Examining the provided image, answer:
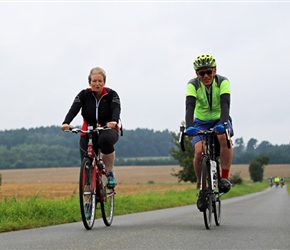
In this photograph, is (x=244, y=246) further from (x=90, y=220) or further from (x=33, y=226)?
(x=33, y=226)

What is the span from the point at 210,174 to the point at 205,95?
109 centimetres

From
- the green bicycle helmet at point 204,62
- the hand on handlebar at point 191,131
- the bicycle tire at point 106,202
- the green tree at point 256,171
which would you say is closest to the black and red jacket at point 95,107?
the bicycle tire at point 106,202

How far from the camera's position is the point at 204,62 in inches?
343

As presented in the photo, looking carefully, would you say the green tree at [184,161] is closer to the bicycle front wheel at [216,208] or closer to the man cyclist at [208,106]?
the bicycle front wheel at [216,208]

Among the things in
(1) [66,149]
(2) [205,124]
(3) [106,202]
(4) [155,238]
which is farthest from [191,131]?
(1) [66,149]

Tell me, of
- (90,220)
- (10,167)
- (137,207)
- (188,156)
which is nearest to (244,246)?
(90,220)

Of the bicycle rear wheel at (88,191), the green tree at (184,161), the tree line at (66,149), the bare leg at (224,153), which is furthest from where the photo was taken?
the tree line at (66,149)

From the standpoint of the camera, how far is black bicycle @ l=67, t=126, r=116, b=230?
27.2 feet

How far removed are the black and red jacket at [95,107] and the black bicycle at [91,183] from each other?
0.21 m

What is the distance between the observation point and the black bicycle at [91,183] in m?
8.30

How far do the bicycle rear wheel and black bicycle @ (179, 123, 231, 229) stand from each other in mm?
1233

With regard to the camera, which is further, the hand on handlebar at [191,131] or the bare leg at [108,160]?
the bare leg at [108,160]

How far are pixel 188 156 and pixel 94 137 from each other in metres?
58.9

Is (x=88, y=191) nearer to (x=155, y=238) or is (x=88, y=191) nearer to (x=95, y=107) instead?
(x=95, y=107)
